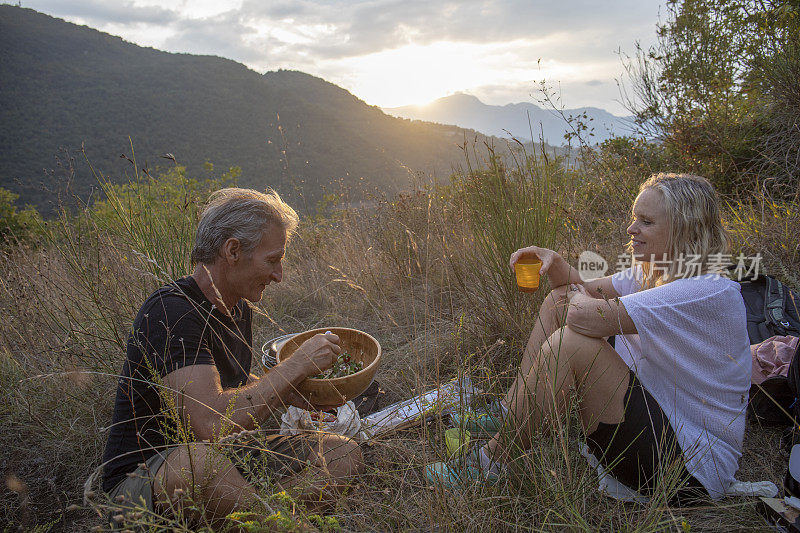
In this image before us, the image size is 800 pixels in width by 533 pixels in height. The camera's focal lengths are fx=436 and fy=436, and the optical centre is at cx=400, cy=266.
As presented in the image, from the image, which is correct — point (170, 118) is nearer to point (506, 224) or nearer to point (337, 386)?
point (506, 224)

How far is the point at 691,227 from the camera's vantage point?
170 cm

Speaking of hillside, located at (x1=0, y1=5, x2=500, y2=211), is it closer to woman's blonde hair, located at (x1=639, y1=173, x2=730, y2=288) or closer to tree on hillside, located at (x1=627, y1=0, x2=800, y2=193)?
tree on hillside, located at (x1=627, y1=0, x2=800, y2=193)

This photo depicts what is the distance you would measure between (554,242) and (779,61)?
4.07m

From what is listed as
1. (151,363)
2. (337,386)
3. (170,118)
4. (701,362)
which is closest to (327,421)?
(337,386)

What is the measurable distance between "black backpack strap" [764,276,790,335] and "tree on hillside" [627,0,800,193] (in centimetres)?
268

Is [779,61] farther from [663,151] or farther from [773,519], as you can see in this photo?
[773,519]

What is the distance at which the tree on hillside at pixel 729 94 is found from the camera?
4527 millimetres

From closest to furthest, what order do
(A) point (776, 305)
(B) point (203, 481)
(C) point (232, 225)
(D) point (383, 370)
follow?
(B) point (203, 481) < (C) point (232, 225) < (A) point (776, 305) < (D) point (383, 370)

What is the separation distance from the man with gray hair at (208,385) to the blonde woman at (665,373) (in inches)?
24.2

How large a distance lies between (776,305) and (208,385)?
2.76 m

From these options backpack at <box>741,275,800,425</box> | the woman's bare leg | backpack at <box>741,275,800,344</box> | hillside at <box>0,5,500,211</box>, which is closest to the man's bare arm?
the woman's bare leg

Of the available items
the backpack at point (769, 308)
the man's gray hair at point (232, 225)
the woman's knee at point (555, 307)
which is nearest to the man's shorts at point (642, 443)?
the woman's knee at point (555, 307)

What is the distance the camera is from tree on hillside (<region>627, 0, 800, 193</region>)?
4.53 metres

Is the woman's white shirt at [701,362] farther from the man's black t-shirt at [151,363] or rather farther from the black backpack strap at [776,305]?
the man's black t-shirt at [151,363]
